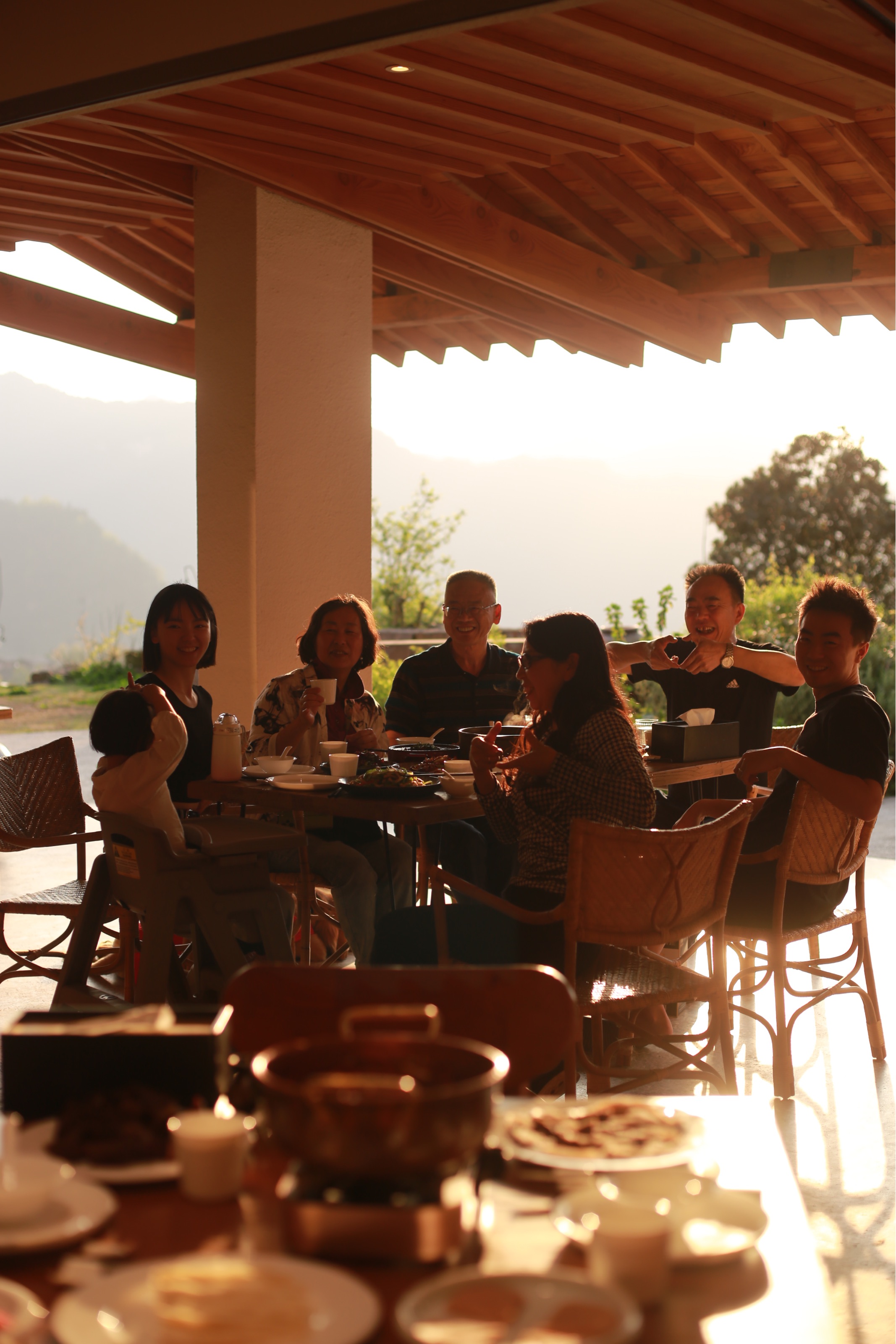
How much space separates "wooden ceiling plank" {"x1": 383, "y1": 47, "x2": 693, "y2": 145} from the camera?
4.07 meters

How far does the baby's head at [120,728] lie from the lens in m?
3.27

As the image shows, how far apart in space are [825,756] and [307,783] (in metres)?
1.45

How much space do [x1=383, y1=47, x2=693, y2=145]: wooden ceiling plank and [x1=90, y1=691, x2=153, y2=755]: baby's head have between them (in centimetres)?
231

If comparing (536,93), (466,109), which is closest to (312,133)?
(466,109)

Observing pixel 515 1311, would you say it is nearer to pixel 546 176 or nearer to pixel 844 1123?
pixel 844 1123

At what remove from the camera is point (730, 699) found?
4605mm

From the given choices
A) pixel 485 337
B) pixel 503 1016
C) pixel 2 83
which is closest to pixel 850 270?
pixel 485 337

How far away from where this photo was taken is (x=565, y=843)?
10.1 ft

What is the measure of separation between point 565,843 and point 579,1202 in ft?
6.49

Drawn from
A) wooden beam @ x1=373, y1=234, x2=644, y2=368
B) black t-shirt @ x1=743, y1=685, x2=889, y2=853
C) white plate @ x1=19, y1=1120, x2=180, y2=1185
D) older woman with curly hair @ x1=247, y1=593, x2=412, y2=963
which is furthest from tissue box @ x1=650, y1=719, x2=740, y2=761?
wooden beam @ x1=373, y1=234, x2=644, y2=368

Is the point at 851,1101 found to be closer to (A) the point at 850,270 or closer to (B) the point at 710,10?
(B) the point at 710,10

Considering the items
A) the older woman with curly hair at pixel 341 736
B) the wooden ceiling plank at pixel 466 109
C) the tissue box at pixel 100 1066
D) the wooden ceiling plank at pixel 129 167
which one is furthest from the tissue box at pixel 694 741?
the wooden ceiling plank at pixel 129 167

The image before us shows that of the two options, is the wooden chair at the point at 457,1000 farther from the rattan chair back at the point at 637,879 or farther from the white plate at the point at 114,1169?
the rattan chair back at the point at 637,879

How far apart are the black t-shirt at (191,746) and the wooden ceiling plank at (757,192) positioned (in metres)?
3.10
